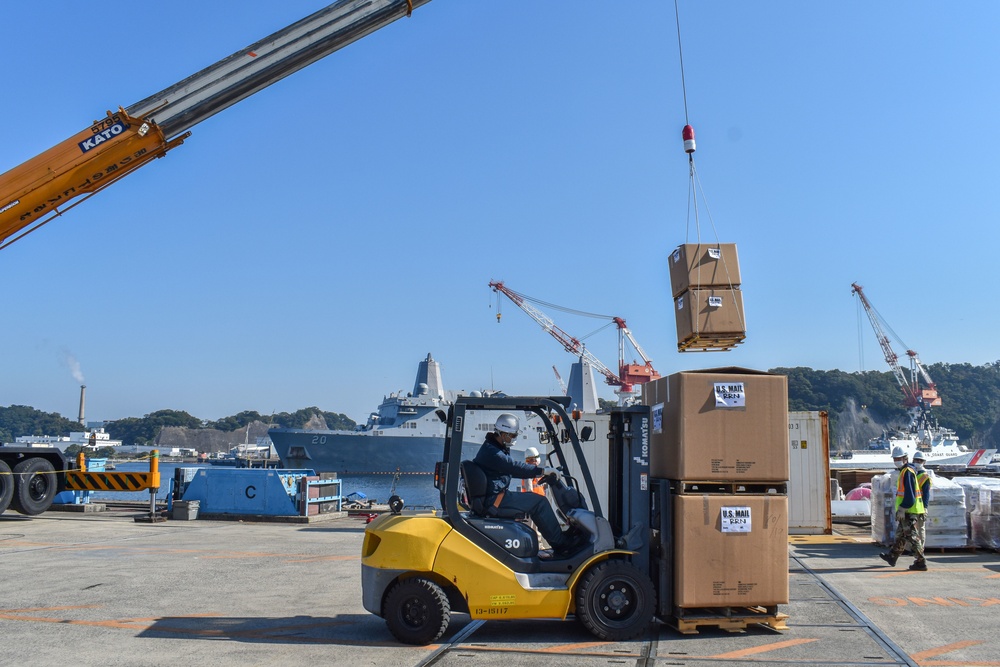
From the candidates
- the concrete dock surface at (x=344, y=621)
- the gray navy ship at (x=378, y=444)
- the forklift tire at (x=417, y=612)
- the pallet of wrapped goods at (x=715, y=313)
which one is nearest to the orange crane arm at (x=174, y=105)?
the concrete dock surface at (x=344, y=621)

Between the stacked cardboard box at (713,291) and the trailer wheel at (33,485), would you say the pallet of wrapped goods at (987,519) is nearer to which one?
the stacked cardboard box at (713,291)

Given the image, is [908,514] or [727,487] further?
[908,514]

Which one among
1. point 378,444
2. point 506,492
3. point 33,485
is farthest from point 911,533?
point 378,444

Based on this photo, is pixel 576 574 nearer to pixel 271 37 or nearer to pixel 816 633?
pixel 816 633

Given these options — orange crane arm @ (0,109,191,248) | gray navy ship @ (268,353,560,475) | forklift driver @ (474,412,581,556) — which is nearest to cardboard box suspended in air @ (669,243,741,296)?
forklift driver @ (474,412,581,556)

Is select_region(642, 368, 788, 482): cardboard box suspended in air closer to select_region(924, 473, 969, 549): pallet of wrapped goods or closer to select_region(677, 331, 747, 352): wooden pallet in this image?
select_region(677, 331, 747, 352): wooden pallet

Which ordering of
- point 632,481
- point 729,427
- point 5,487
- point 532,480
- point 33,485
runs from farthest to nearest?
point 33,485, point 5,487, point 532,480, point 632,481, point 729,427

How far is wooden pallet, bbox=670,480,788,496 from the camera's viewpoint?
20.8 feet

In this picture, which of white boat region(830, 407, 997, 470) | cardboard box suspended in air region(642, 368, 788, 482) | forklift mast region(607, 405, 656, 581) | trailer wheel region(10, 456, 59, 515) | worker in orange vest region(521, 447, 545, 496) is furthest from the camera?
white boat region(830, 407, 997, 470)

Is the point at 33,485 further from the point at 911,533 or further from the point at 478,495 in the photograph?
the point at 911,533

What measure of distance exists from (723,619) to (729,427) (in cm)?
155

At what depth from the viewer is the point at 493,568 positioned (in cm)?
611

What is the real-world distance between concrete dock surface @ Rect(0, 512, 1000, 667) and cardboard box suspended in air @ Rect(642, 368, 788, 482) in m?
1.34

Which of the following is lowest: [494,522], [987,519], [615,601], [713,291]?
[615,601]
